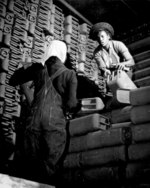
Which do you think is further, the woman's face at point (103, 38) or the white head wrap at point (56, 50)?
the woman's face at point (103, 38)

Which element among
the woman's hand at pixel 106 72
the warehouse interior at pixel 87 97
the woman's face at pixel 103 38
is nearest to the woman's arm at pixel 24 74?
the warehouse interior at pixel 87 97

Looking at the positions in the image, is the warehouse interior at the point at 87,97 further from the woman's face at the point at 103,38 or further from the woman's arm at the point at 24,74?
the woman's face at the point at 103,38

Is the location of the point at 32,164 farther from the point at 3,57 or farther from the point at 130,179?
the point at 3,57

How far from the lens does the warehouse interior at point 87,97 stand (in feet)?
11.7

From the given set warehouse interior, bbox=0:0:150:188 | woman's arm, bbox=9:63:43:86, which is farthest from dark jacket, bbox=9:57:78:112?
woman's arm, bbox=9:63:43:86

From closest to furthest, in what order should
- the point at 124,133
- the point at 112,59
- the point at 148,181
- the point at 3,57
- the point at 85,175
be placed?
the point at 148,181 → the point at 124,133 → the point at 85,175 → the point at 3,57 → the point at 112,59

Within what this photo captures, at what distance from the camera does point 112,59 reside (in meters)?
5.82

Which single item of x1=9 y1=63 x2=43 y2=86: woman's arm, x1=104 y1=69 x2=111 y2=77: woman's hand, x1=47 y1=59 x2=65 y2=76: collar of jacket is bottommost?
x1=47 y1=59 x2=65 y2=76: collar of jacket

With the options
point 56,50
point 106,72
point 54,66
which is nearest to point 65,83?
point 54,66

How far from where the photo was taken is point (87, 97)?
21.1 feet

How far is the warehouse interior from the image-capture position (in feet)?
11.7

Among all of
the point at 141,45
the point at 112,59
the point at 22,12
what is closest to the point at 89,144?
the point at 112,59

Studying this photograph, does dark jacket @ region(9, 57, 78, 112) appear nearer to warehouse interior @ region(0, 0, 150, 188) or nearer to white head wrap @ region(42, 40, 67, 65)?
white head wrap @ region(42, 40, 67, 65)

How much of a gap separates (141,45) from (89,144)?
4.06 metres
